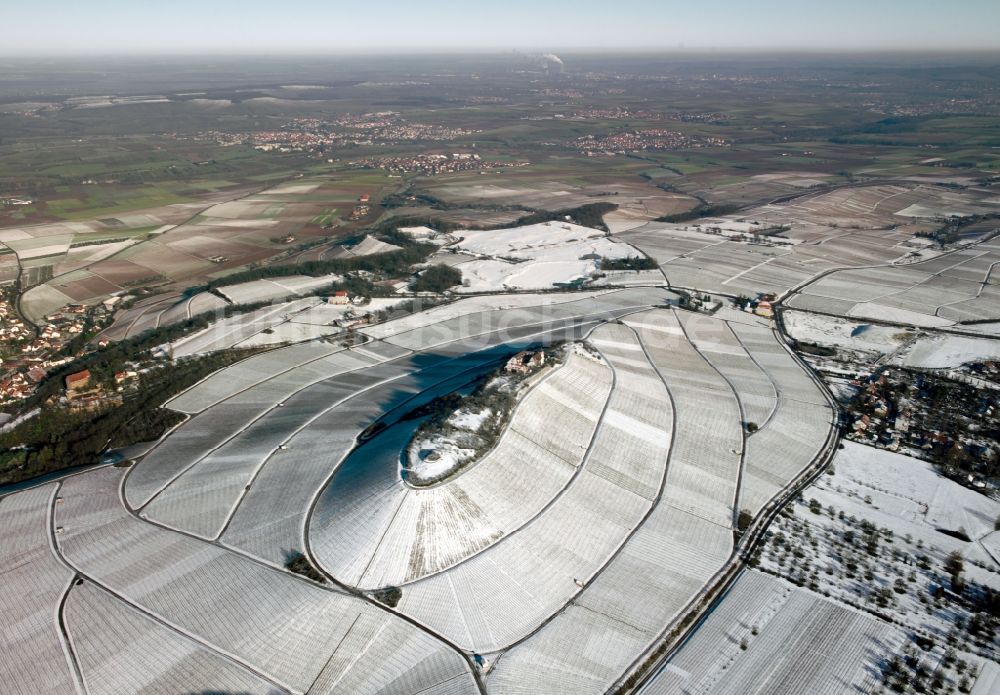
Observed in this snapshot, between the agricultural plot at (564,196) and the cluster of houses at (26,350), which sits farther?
the agricultural plot at (564,196)

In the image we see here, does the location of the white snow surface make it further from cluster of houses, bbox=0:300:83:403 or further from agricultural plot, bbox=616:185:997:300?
cluster of houses, bbox=0:300:83:403

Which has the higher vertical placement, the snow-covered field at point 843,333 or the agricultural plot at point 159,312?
the agricultural plot at point 159,312

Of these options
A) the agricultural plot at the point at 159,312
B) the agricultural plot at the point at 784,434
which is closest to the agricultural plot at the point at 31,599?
the agricultural plot at the point at 159,312

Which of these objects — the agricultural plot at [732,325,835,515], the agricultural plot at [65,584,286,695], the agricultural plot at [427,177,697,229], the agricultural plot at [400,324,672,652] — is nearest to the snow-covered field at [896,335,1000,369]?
the agricultural plot at [732,325,835,515]

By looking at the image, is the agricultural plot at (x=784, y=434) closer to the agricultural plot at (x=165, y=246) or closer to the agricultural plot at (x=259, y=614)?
the agricultural plot at (x=259, y=614)

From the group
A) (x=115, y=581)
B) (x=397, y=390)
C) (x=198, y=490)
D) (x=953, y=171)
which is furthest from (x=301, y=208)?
(x=953, y=171)

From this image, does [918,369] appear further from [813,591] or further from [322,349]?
[322,349]
